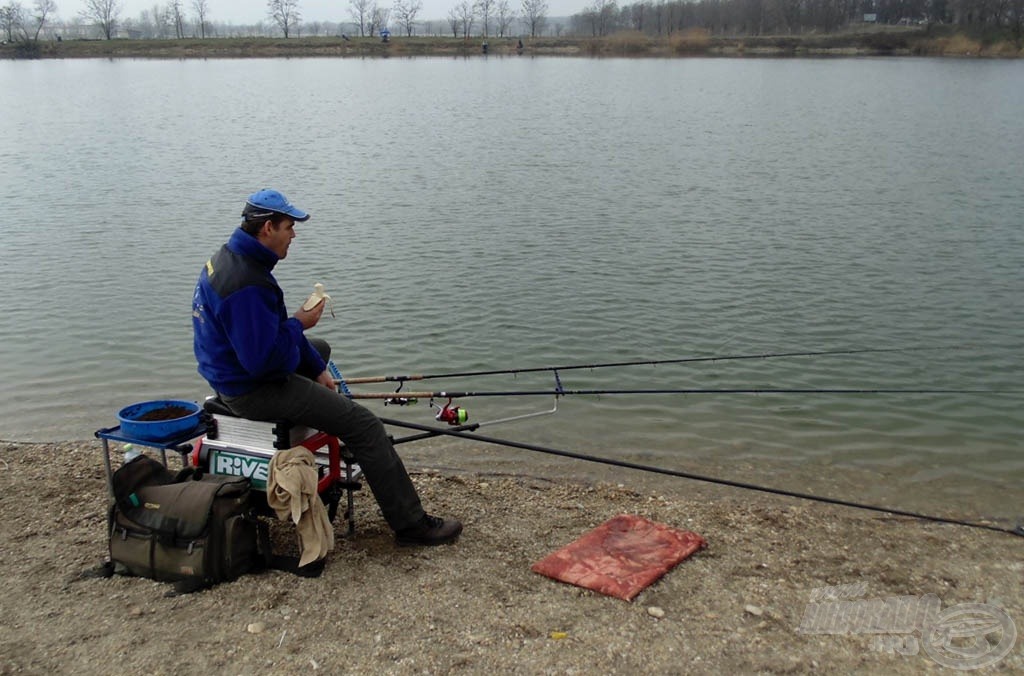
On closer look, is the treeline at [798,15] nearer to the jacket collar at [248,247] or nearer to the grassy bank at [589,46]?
the grassy bank at [589,46]

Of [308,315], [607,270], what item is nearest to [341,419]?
[308,315]

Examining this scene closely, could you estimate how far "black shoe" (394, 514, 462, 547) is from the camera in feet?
15.1

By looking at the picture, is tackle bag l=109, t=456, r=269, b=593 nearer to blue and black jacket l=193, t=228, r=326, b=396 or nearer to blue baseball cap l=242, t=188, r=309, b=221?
blue and black jacket l=193, t=228, r=326, b=396

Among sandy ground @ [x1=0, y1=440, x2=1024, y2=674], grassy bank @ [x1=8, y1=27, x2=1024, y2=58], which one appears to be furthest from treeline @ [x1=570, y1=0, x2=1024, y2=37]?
sandy ground @ [x1=0, y1=440, x2=1024, y2=674]

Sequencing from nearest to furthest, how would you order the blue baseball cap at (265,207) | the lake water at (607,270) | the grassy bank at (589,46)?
the blue baseball cap at (265,207) < the lake water at (607,270) < the grassy bank at (589,46)

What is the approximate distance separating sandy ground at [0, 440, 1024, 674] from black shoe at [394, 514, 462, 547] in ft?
0.19

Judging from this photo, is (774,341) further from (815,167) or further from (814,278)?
(815,167)

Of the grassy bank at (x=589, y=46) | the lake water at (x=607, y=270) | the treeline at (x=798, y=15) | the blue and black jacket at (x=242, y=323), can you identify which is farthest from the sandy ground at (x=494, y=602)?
the treeline at (x=798, y=15)

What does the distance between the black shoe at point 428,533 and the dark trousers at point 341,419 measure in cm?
12

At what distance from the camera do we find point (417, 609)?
403cm

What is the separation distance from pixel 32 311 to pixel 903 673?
33.7 feet

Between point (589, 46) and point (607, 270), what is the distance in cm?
7904

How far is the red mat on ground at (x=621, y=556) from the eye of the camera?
4.32 m

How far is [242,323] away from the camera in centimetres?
399
